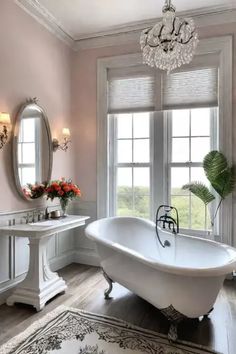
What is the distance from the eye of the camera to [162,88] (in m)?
3.76

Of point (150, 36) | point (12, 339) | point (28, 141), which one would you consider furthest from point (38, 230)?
point (150, 36)

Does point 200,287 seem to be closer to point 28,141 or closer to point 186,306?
point 186,306

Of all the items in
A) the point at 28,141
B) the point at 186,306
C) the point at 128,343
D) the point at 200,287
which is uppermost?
the point at 28,141

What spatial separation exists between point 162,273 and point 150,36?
6.23 feet

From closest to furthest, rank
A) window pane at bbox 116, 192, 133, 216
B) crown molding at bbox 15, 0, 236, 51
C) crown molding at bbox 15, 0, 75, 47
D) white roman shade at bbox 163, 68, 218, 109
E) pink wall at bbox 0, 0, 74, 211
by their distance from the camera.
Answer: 1. pink wall at bbox 0, 0, 74, 211
2. crown molding at bbox 15, 0, 75, 47
3. crown molding at bbox 15, 0, 236, 51
4. white roman shade at bbox 163, 68, 218, 109
5. window pane at bbox 116, 192, 133, 216

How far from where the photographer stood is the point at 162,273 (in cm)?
215

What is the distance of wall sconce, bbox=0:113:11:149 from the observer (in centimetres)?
277

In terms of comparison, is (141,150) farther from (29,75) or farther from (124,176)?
(29,75)

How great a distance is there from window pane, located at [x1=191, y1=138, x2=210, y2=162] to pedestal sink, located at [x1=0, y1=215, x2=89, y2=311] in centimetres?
189

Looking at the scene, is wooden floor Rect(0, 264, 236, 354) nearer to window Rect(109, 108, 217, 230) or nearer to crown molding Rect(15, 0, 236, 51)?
window Rect(109, 108, 217, 230)

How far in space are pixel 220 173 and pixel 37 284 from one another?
2.31 meters

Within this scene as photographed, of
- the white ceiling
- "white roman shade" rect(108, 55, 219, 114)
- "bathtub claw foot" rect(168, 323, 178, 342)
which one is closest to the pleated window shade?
"white roman shade" rect(108, 55, 219, 114)

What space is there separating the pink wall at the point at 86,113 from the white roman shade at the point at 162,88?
29 cm

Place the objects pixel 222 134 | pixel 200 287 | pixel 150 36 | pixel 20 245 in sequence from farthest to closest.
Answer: pixel 222 134 → pixel 20 245 → pixel 150 36 → pixel 200 287
